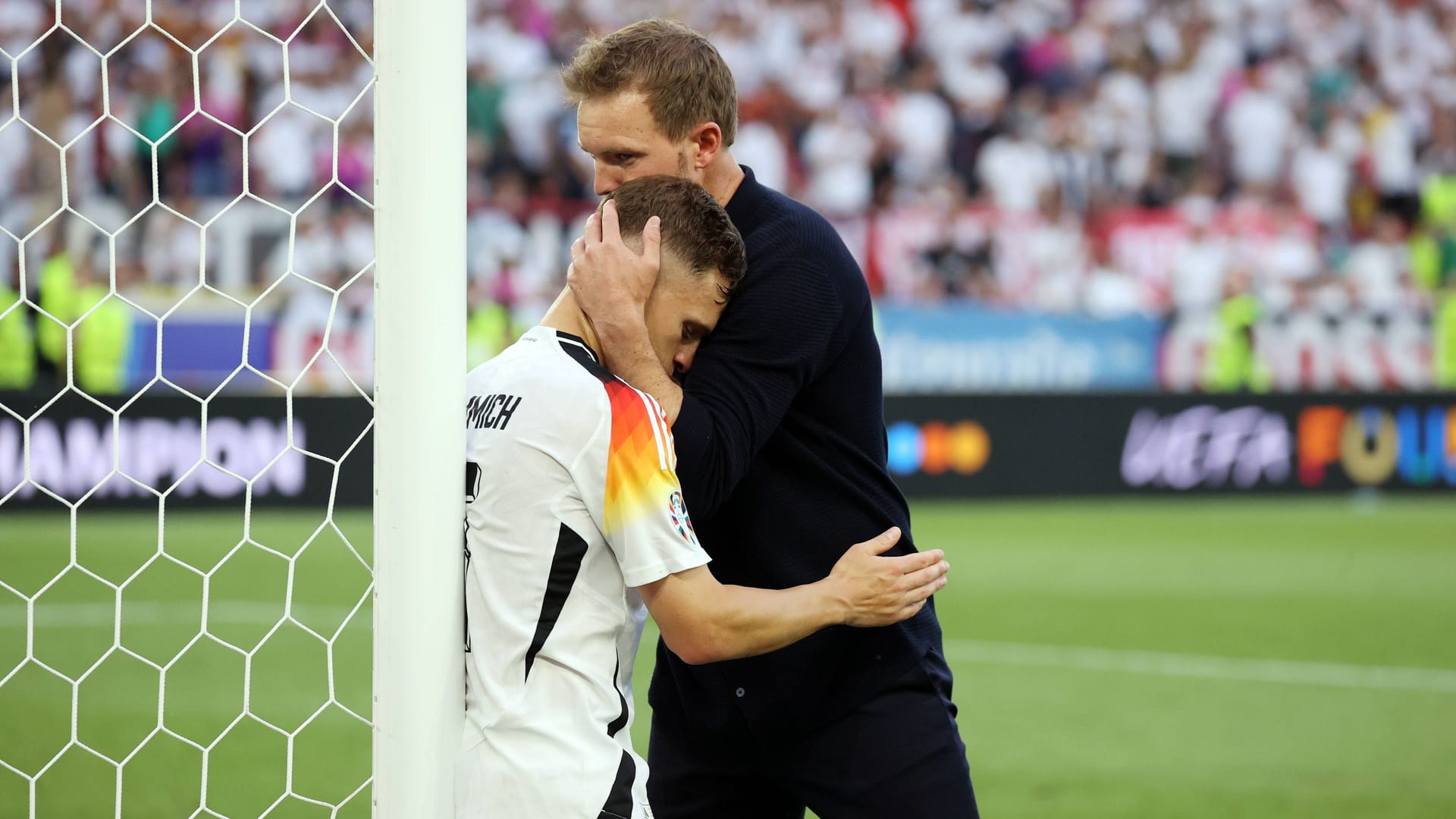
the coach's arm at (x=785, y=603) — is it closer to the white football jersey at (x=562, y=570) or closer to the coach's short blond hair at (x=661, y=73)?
the white football jersey at (x=562, y=570)

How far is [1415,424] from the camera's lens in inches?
497

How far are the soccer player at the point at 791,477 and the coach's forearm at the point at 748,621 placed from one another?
0.20 meters

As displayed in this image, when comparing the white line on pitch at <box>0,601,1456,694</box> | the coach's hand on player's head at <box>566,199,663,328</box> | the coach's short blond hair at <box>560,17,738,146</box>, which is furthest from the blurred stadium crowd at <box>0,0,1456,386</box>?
the coach's hand on player's head at <box>566,199,663,328</box>

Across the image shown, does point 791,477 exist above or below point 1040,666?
above

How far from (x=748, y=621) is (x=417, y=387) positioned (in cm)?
56

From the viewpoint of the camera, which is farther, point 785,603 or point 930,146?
point 930,146

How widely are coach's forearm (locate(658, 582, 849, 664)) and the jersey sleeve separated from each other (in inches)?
3.7

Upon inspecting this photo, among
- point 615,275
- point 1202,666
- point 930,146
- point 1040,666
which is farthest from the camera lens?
point 930,146

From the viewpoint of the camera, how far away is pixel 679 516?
6.98 feet

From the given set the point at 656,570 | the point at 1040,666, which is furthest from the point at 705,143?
the point at 1040,666

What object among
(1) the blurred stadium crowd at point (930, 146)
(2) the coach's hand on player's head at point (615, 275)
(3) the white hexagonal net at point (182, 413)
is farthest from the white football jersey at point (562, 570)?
(1) the blurred stadium crowd at point (930, 146)

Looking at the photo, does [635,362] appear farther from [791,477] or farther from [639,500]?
[791,477]

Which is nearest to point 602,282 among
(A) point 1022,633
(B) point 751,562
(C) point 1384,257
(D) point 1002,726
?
(B) point 751,562

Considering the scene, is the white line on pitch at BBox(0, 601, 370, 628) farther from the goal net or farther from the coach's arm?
the coach's arm
